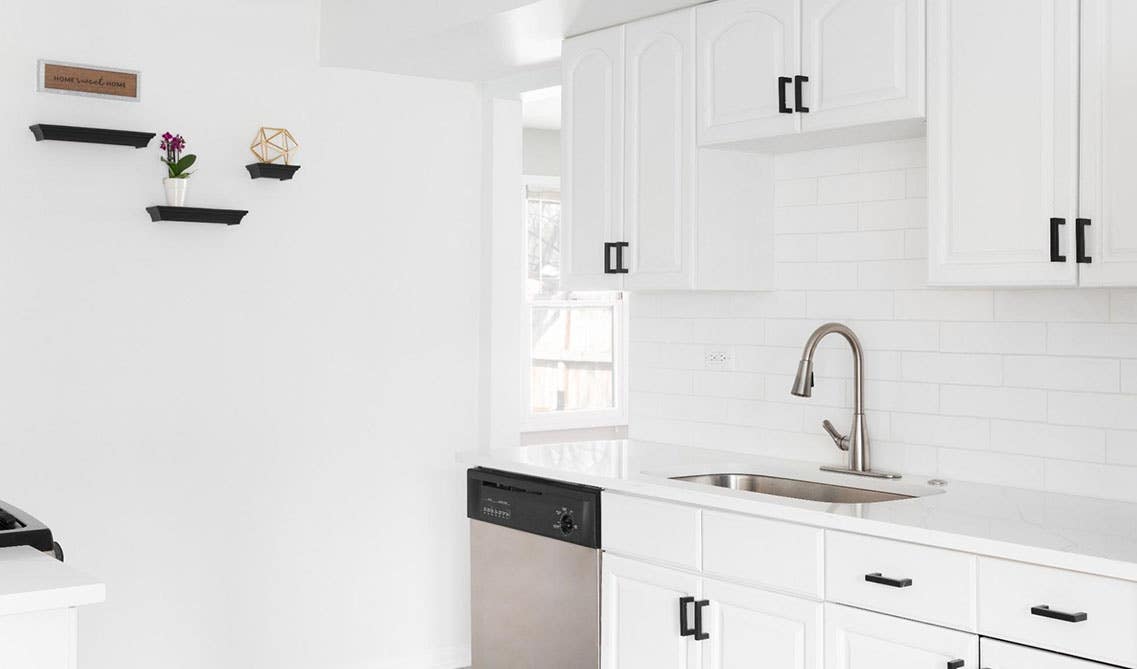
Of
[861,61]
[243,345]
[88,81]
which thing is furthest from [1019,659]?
[88,81]

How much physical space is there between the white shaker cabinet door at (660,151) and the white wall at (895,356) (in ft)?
1.15

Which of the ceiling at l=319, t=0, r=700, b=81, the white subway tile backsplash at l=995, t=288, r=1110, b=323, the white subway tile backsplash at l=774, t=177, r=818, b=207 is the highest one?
the ceiling at l=319, t=0, r=700, b=81

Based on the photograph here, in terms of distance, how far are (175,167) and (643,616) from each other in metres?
2.12

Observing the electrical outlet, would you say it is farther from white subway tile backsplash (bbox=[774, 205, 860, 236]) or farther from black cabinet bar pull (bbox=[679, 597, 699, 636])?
black cabinet bar pull (bbox=[679, 597, 699, 636])

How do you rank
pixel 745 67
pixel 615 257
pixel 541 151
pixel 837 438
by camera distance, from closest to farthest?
pixel 745 67
pixel 837 438
pixel 615 257
pixel 541 151

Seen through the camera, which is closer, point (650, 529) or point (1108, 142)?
point (1108, 142)

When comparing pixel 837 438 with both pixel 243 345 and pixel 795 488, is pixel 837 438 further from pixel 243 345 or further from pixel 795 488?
pixel 243 345

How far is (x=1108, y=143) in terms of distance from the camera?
2.41 m

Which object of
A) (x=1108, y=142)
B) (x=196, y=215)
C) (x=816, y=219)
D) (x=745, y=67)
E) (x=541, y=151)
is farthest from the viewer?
(x=541, y=151)

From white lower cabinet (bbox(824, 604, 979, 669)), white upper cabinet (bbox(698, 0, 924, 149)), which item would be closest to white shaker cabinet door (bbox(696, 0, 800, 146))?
white upper cabinet (bbox(698, 0, 924, 149))

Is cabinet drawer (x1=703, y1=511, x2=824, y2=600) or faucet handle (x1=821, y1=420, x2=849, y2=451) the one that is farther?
faucet handle (x1=821, y1=420, x2=849, y2=451)

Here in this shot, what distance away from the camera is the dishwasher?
127 inches

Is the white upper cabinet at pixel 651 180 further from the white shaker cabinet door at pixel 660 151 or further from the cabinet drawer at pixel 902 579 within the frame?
the cabinet drawer at pixel 902 579

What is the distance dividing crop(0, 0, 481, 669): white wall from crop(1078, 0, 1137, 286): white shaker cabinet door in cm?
266
